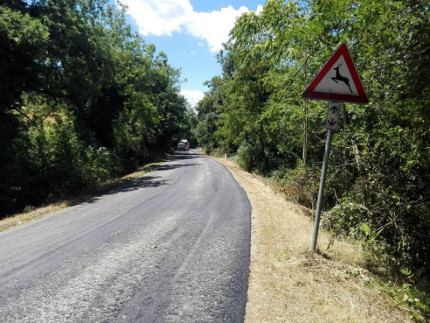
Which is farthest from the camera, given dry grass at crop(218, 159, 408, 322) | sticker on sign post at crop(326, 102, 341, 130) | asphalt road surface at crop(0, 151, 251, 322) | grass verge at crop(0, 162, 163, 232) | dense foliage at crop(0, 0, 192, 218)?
dense foliage at crop(0, 0, 192, 218)

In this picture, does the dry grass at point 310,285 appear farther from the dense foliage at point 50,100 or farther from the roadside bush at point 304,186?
the dense foliage at point 50,100

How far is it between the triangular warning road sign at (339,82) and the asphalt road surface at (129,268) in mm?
2606

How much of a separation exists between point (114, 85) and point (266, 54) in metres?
16.1

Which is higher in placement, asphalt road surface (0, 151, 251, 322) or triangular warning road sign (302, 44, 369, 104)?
triangular warning road sign (302, 44, 369, 104)

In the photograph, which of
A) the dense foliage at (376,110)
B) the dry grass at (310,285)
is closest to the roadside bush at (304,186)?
the dense foliage at (376,110)

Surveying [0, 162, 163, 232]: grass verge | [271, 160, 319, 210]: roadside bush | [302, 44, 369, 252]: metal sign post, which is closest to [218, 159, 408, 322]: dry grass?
[302, 44, 369, 252]: metal sign post

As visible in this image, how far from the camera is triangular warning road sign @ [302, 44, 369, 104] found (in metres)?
3.34

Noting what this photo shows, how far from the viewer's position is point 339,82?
3.39 m

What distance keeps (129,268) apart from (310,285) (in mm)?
2476

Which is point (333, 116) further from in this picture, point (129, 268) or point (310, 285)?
point (129, 268)

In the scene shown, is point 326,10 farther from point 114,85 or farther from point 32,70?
point 114,85

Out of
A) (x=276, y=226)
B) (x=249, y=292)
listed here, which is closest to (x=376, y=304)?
(x=249, y=292)

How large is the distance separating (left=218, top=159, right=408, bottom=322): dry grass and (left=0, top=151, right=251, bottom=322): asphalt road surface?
9.1 inches

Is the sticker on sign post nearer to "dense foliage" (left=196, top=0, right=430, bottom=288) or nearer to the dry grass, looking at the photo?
"dense foliage" (left=196, top=0, right=430, bottom=288)
